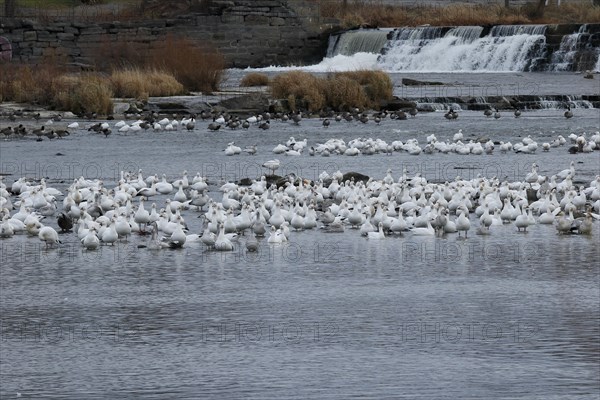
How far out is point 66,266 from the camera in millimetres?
14945

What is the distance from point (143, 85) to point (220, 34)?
20.1 m

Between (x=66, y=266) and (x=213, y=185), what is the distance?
314 inches

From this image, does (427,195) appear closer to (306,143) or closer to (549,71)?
(306,143)

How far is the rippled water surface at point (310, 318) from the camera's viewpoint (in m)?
10.1

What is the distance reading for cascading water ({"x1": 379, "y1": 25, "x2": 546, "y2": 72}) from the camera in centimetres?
5553

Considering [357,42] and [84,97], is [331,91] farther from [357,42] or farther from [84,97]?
[357,42]

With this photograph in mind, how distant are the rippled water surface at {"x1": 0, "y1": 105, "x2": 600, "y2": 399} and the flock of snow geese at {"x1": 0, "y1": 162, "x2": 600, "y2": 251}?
0.23 metres

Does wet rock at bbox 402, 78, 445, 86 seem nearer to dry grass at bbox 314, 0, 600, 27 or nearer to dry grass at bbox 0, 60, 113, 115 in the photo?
dry grass at bbox 0, 60, 113, 115

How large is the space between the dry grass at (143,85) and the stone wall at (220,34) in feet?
40.6

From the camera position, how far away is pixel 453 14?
70.0 m

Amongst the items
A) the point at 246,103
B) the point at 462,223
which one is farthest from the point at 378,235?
the point at 246,103

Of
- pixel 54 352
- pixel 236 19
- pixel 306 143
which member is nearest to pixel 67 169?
pixel 306 143

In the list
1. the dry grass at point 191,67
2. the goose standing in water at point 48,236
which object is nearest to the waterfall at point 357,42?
the dry grass at point 191,67

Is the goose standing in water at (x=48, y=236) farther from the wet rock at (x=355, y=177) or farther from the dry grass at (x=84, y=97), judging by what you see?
the dry grass at (x=84, y=97)
